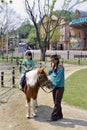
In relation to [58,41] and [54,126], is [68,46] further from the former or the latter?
[54,126]

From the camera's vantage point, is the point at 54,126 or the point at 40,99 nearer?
the point at 54,126

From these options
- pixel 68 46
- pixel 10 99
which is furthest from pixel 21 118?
pixel 68 46

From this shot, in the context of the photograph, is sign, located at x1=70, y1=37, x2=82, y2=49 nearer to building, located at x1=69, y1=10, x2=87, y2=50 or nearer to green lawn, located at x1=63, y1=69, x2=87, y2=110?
building, located at x1=69, y1=10, x2=87, y2=50

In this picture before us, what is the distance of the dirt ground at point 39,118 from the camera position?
9113 millimetres

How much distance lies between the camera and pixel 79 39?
81375 mm

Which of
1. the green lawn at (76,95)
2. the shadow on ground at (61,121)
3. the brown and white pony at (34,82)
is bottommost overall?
the green lawn at (76,95)

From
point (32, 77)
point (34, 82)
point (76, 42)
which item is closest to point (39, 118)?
point (34, 82)

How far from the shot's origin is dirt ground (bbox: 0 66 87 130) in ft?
29.9

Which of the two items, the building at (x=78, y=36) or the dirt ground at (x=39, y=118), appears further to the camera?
the building at (x=78, y=36)

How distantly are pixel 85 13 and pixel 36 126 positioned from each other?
81545mm

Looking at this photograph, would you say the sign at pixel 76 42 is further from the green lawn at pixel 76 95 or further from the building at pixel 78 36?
the green lawn at pixel 76 95

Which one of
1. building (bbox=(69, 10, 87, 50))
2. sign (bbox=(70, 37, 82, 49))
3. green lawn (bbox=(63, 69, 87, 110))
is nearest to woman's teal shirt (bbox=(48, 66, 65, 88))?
green lawn (bbox=(63, 69, 87, 110))

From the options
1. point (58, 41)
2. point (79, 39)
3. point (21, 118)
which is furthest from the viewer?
point (58, 41)

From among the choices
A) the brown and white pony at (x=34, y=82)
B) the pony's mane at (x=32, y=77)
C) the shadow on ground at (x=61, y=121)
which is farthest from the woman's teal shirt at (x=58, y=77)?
the shadow on ground at (x=61, y=121)
